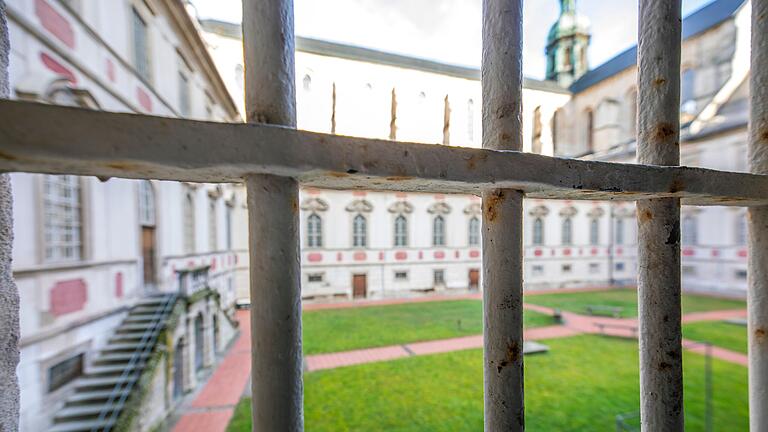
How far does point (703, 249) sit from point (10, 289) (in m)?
30.4

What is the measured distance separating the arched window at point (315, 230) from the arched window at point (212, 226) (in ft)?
20.8

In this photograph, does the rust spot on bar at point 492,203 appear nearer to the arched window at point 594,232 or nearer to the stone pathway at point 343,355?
the stone pathway at point 343,355

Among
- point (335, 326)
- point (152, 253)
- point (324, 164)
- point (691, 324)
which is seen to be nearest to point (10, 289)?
point (324, 164)

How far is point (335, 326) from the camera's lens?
1376cm

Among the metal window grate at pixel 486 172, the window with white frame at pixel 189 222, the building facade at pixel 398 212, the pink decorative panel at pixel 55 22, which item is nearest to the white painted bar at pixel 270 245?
the metal window grate at pixel 486 172

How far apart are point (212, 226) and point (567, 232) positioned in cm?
2419

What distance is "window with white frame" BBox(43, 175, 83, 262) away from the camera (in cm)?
538

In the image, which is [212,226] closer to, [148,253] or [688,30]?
[148,253]

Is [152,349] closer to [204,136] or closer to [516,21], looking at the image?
[204,136]

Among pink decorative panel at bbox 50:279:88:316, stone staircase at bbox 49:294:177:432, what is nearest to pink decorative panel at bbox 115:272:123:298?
stone staircase at bbox 49:294:177:432

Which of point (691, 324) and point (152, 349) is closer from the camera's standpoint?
point (152, 349)

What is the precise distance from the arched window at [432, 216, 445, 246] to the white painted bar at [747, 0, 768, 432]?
20332mm

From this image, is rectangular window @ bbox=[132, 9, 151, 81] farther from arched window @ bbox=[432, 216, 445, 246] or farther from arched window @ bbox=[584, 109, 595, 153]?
arched window @ bbox=[584, 109, 595, 153]

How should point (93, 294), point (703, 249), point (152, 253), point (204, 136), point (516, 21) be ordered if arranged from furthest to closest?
point (703, 249), point (152, 253), point (93, 294), point (516, 21), point (204, 136)
